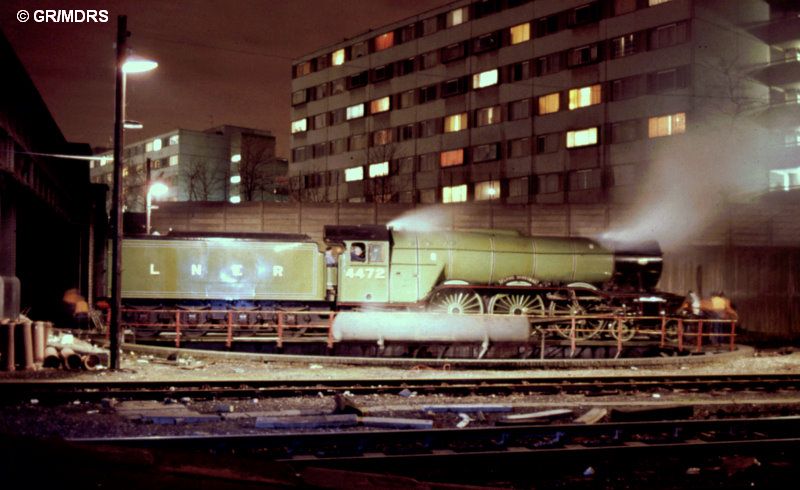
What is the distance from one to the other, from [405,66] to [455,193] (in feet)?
39.0

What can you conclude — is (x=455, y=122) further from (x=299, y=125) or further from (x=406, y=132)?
(x=299, y=125)

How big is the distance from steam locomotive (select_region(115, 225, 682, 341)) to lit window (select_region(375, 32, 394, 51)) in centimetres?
4230

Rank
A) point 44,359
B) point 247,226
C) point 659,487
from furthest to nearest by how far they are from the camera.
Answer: point 247,226 → point 44,359 → point 659,487

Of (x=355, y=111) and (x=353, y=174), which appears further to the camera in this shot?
(x=353, y=174)

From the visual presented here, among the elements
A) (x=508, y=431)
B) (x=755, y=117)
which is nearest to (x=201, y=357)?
(x=508, y=431)

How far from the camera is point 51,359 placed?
47.3ft

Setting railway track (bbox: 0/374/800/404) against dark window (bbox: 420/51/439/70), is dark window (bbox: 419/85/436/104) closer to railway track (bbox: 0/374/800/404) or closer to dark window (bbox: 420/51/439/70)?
dark window (bbox: 420/51/439/70)

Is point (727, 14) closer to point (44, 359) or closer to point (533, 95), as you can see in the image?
point (533, 95)

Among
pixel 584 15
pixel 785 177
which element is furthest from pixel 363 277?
pixel 785 177

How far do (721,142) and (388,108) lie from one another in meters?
27.9

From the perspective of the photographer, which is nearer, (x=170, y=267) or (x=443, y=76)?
(x=170, y=267)

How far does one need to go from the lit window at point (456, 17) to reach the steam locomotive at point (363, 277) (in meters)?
36.5

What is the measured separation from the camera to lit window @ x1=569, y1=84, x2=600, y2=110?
152 ft

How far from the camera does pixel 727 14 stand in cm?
4200
